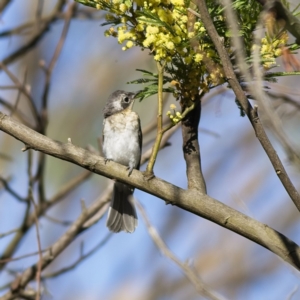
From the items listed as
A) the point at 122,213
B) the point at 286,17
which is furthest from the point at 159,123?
the point at 122,213

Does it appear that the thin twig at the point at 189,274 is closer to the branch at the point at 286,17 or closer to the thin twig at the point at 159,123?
the thin twig at the point at 159,123

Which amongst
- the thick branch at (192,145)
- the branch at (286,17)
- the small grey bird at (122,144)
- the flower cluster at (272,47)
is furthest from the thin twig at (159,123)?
the small grey bird at (122,144)

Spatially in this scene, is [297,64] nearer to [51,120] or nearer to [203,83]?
[203,83]

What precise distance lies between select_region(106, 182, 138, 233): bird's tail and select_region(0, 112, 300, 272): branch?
2.26m

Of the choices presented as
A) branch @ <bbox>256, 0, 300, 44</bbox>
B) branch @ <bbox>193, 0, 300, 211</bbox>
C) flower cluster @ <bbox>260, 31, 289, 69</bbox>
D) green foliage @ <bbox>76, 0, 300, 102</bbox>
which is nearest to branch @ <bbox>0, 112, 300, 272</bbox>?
branch @ <bbox>193, 0, 300, 211</bbox>

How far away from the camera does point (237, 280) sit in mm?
5805

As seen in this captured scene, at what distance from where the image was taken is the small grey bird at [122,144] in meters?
4.98

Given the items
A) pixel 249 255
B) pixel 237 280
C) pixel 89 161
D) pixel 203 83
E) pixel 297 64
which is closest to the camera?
pixel 297 64

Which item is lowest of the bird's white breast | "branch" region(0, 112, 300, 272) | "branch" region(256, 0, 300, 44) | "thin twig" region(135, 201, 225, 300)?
"thin twig" region(135, 201, 225, 300)

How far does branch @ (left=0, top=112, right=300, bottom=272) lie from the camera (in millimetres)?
2354

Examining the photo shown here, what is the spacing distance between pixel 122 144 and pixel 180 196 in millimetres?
2588

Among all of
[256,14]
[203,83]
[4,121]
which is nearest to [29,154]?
[4,121]

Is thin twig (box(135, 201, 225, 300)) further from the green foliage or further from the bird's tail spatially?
the bird's tail

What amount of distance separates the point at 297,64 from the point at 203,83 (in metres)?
0.65
